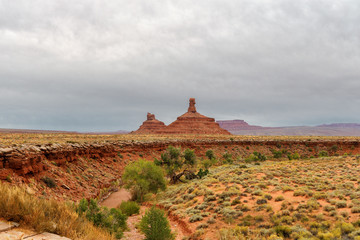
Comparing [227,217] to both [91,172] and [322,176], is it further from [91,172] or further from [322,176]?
[91,172]

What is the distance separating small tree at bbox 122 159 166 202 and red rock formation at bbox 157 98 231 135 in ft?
333

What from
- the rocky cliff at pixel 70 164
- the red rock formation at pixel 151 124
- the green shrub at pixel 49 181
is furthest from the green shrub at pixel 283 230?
the red rock formation at pixel 151 124

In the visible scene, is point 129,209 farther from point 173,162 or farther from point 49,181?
point 173,162

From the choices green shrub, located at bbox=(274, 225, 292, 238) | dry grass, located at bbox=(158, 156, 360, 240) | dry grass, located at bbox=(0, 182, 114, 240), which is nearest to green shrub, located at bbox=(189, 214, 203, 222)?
dry grass, located at bbox=(158, 156, 360, 240)

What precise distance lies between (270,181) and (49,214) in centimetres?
1778

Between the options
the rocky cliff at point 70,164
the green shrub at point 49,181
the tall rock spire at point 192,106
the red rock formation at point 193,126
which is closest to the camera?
the rocky cliff at point 70,164

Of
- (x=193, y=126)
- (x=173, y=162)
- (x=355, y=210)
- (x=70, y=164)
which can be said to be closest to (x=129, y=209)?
(x=70, y=164)

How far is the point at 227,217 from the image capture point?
1408cm

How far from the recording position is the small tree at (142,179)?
2261cm

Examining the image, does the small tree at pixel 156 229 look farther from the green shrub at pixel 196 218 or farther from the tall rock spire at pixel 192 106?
the tall rock spire at pixel 192 106

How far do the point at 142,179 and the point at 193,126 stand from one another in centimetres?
11195

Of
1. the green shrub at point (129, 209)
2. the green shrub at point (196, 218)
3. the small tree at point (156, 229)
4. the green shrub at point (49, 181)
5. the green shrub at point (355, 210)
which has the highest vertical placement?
the green shrub at point (49, 181)

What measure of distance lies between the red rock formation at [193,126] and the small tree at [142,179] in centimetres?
10147

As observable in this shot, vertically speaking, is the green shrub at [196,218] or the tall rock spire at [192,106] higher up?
the tall rock spire at [192,106]
